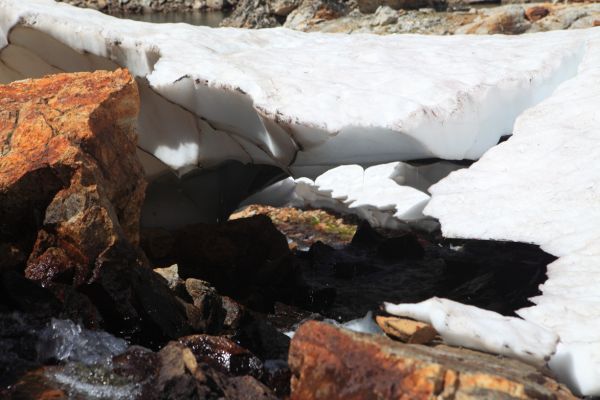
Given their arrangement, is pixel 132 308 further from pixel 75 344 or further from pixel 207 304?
pixel 207 304

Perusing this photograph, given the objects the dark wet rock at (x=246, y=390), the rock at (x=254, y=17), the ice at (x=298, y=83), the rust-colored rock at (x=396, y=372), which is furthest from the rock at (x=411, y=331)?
the rock at (x=254, y=17)

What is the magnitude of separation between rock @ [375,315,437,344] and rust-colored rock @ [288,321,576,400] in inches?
4.3

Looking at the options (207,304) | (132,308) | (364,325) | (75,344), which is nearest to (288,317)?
(364,325)

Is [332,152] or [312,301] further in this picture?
Answer: [312,301]

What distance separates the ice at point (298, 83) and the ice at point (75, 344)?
5.52ft

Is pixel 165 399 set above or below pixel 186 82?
below

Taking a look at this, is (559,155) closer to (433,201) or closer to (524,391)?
(433,201)

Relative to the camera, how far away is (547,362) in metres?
3.74

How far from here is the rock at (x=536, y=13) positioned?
1933 cm

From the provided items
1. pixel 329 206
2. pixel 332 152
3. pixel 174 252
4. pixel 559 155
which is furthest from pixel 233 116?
pixel 329 206

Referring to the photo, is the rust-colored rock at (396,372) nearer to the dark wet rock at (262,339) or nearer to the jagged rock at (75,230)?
the dark wet rock at (262,339)

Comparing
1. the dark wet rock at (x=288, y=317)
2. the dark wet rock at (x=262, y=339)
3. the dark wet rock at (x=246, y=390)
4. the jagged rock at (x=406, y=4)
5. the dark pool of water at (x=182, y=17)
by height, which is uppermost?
the dark wet rock at (x=246, y=390)

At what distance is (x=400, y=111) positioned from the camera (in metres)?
5.34

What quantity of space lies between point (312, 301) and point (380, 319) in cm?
235
